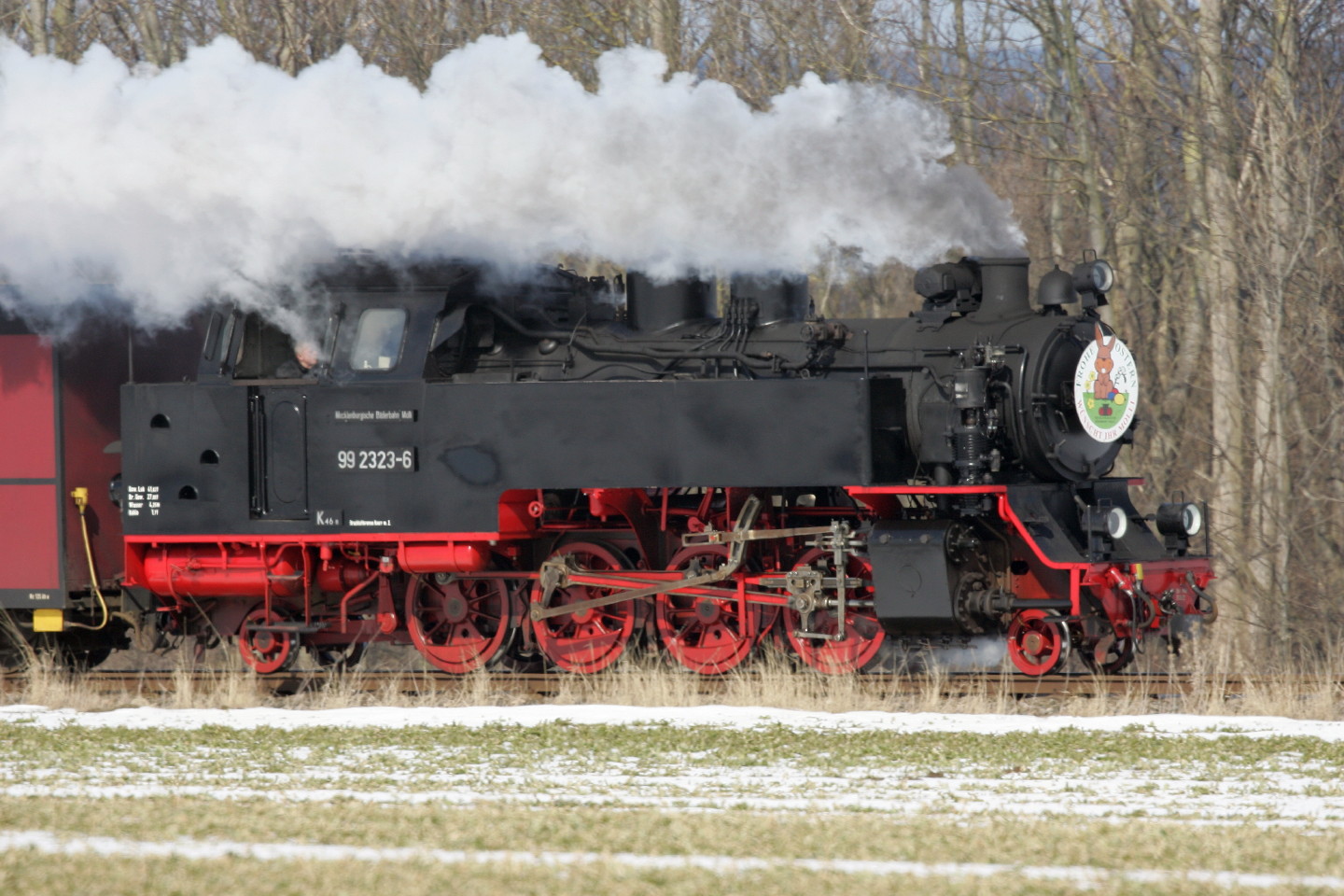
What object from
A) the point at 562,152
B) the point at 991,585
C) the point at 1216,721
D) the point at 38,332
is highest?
the point at 562,152

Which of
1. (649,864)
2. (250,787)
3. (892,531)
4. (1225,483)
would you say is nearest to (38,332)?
(250,787)

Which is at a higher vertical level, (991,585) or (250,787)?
(991,585)

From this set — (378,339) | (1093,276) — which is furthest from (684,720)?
(1093,276)

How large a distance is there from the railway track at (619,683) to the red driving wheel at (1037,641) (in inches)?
4.1

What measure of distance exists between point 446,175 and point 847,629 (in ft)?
13.8

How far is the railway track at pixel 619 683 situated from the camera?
10422 mm

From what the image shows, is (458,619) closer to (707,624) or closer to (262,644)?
(262,644)

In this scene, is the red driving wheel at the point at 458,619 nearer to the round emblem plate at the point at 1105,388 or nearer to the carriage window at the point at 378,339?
the carriage window at the point at 378,339

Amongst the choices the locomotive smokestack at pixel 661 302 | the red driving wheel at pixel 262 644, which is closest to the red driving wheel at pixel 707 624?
the locomotive smokestack at pixel 661 302

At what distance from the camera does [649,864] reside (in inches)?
229

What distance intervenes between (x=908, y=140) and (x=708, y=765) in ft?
18.0

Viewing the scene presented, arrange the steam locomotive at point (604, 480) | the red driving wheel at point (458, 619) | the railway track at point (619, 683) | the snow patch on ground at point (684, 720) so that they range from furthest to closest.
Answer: the red driving wheel at point (458, 619) → the steam locomotive at point (604, 480) → the railway track at point (619, 683) → the snow patch on ground at point (684, 720)

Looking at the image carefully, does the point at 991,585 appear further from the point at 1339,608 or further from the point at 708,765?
the point at 1339,608

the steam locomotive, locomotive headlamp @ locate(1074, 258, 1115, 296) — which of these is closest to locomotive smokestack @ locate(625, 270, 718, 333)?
the steam locomotive
